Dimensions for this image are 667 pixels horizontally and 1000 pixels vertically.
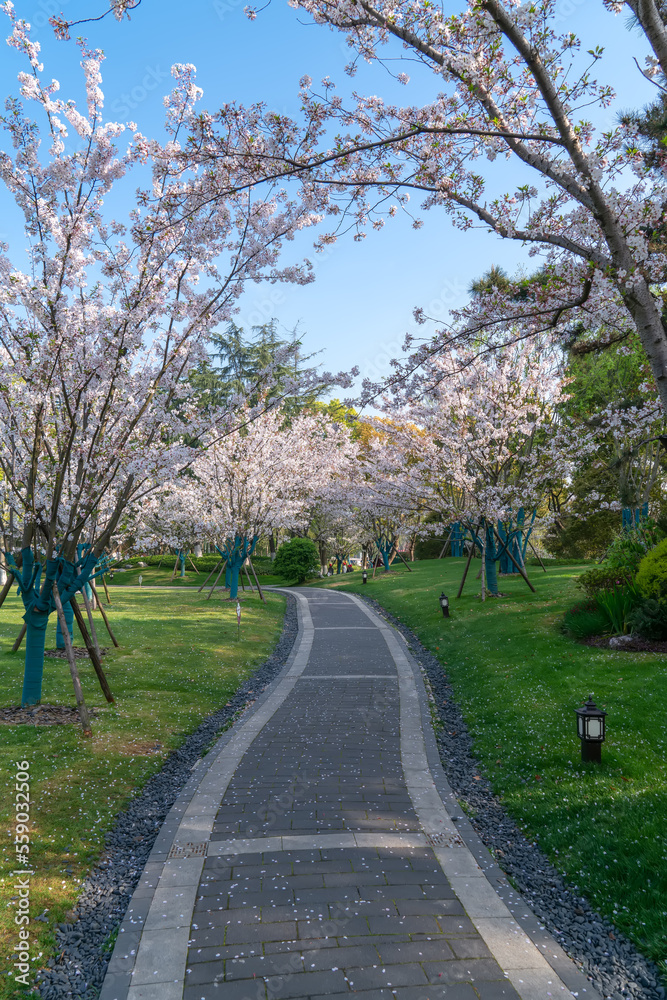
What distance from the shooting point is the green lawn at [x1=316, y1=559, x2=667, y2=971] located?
184 inches

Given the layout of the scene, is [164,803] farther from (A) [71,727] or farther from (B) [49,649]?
(B) [49,649]

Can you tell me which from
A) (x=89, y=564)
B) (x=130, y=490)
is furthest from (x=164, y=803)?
(x=130, y=490)

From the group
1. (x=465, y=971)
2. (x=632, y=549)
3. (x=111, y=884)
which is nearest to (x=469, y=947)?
(x=465, y=971)

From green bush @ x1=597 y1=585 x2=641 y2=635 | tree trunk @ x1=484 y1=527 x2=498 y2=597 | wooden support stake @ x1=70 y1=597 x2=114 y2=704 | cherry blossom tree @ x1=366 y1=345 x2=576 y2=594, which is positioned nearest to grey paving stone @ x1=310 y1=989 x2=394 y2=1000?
wooden support stake @ x1=70 y1=597 x2=114 y2=704

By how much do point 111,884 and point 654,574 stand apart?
9921 mm

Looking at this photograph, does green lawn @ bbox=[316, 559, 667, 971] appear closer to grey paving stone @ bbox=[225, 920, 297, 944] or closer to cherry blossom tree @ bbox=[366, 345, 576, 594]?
grey paving stone @ bbox=[225, 920, 297, 944]

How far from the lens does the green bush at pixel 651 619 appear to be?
10219 millimetres

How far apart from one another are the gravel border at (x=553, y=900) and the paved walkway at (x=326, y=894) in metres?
0.15

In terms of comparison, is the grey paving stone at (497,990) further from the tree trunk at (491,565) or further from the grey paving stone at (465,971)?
the tree trunk at (491,565)

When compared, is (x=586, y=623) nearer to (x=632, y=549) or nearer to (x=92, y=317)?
(x=632, y=549)

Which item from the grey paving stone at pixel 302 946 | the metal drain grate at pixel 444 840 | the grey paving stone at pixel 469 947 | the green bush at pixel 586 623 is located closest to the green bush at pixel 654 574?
the green bush at pixel 586 623

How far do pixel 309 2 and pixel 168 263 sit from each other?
3.83 metres

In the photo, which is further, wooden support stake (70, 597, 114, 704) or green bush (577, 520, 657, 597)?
green bush (577, 520, 657, 597)

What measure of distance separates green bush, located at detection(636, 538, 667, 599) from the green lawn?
54.0 inches
